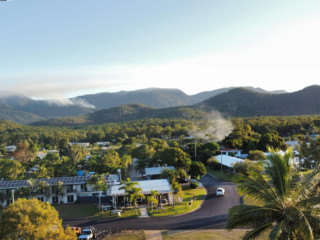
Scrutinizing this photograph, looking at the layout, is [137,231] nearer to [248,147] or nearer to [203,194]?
[203,194]

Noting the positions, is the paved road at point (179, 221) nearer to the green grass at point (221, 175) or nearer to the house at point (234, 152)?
the green grass at point (221, 175)

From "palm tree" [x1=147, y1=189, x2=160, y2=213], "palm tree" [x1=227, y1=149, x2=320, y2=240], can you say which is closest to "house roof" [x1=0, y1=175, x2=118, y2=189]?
"palm tree" [x1=147, y1=189, x2=160, y2=213]

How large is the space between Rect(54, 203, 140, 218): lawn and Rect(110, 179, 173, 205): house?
201 cm

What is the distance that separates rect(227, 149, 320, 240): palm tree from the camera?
7.96 meters

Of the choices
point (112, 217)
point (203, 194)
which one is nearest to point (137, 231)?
point (112, 217)

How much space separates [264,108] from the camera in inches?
6511

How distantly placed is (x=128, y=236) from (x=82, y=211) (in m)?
9.20

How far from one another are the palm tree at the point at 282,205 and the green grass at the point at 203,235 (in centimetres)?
1024

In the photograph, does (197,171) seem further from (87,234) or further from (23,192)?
(23,192)

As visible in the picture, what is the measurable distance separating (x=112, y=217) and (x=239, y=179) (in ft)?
57.0

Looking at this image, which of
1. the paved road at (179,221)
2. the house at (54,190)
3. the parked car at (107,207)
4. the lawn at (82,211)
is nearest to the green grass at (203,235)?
the paved road at (179,221)

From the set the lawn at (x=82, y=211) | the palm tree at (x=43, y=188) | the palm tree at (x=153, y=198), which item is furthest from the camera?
the palm tree at (x=43, y=188)

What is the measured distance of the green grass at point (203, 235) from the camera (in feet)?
60.1

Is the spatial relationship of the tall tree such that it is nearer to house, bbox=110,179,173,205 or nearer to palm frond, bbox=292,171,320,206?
palm frond, bbox=292,171,320,206
